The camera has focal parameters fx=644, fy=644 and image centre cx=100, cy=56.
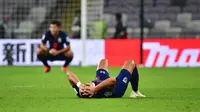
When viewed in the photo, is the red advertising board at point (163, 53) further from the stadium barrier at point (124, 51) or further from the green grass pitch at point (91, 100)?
the green grass pitch at point (91, 100)

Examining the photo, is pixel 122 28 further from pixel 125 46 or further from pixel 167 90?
pixel 167 90

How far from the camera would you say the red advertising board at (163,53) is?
2433 centimetres

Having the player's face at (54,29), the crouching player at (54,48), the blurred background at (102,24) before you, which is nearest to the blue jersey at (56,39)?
the crouching player at (54,48)

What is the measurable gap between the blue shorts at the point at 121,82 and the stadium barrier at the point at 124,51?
45.7 ft

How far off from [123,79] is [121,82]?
0.07m

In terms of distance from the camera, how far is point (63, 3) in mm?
28094

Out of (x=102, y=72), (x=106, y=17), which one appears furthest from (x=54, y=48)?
(x=102, y=72)

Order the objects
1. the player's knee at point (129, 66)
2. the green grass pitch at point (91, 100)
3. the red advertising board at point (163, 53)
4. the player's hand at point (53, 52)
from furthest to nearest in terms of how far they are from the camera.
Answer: the red advertising board at point (163, 53) → the player's hand at point (53, 52) → the player's knee at point (129, 66) → the green grass pitch at point (91, 100)

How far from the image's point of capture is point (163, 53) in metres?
24.5

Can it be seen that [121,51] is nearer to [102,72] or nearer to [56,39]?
[56,39]

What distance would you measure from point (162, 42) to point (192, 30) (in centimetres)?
404

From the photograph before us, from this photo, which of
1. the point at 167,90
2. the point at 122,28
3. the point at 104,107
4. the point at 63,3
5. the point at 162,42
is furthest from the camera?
the point at 63,3

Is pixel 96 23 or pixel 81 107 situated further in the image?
pixel 96 23

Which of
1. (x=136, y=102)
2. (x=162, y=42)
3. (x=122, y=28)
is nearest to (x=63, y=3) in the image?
(x=122, y=28)
